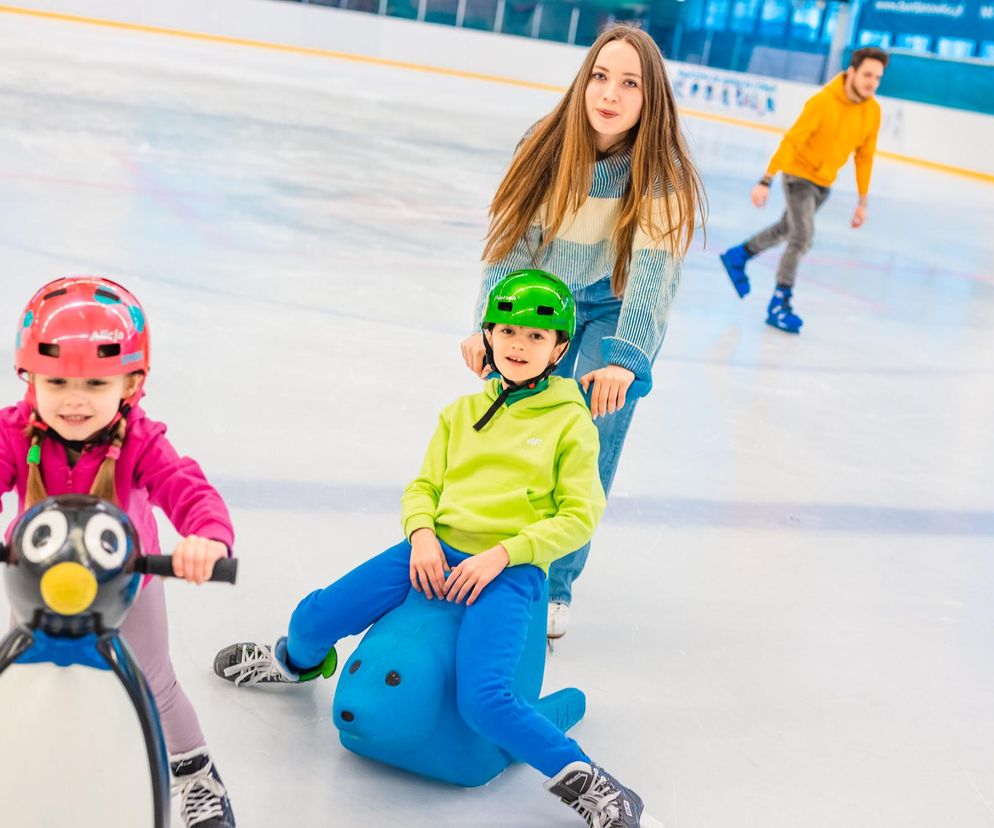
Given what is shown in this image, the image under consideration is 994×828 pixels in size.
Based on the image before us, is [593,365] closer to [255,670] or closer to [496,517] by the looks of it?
[496,517]

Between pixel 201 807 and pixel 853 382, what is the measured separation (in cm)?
381

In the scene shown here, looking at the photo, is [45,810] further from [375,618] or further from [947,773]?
[947,773]

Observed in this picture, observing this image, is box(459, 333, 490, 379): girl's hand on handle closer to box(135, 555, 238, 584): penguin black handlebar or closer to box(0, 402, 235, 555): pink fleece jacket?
box(0, 402, 235, 555): pink fleece jacket

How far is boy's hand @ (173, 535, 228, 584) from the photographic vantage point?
4.40ft

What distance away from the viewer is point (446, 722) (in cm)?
191

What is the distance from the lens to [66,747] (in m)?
1.33

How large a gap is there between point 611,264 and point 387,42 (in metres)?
19.0

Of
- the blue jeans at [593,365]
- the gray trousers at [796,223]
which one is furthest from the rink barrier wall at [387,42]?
the blue jeans at [593,365]

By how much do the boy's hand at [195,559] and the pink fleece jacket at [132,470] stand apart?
12 cm

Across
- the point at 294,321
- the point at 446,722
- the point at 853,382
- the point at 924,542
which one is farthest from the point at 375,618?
the point at 853,382

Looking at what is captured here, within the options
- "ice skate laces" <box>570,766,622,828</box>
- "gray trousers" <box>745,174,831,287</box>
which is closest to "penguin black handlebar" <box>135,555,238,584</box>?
"ice skate laces" <box>570,766,622,828</box>

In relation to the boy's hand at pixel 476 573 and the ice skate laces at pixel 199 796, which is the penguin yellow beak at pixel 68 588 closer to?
the ice skate laces at pixel 199 796

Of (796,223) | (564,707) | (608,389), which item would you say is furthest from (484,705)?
(796,223)

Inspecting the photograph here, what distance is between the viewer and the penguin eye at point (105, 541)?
1270mm
